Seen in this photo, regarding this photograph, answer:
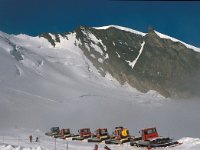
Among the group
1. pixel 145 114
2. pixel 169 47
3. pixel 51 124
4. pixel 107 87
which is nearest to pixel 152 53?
pixel 169 47

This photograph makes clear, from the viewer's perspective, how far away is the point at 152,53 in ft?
595

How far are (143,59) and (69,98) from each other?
69886 millimetres

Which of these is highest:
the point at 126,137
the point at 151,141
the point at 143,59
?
the point at 143,59

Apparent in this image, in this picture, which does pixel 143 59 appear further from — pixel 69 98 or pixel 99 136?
pixel 99 136

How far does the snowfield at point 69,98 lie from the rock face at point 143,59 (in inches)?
208

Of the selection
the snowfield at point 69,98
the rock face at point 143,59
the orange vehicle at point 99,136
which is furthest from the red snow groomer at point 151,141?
the rock face at point 143,59

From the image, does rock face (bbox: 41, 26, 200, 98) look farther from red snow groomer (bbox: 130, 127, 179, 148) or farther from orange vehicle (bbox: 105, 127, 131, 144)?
red snow groomer (bbox: 130, 127, 179, 148)

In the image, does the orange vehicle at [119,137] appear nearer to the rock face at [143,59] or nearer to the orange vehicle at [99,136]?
the orange vehicle at [99,136]

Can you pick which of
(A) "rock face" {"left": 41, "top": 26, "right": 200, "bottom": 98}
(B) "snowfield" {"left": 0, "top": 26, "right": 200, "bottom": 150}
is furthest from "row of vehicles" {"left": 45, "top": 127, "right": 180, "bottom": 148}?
(A) "rock face" {"left": 41, "top": 26, "right": 200, "bottom": 98}

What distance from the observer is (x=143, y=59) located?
17850 cm

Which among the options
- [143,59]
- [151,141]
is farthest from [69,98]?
[151,141]

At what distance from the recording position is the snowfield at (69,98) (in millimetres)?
91188

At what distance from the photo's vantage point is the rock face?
16512 centimetres

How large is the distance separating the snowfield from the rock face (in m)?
5.30
